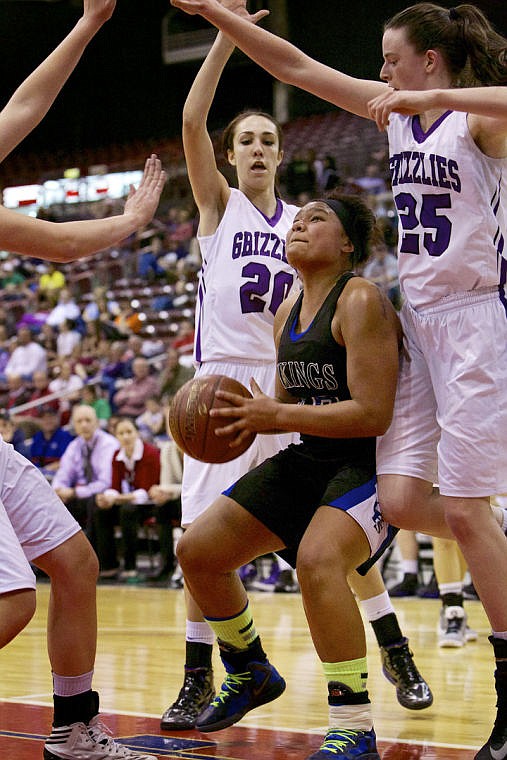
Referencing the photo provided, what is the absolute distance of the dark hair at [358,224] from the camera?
4086 mm

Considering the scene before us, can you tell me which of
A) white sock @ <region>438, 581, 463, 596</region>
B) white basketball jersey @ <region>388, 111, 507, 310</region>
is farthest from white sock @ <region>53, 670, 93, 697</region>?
white sock @ <region>438, 581, 463, 596</region>

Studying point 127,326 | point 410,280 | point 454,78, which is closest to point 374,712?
point 410,280

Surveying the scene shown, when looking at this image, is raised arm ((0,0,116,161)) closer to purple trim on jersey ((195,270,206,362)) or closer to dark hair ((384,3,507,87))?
dark hair ((384,3,507,87))

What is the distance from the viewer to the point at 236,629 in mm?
4113

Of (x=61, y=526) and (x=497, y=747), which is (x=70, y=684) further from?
(x=497, y=747)

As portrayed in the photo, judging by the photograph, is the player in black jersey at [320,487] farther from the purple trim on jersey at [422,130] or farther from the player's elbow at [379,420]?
the purple trim on jersey at [422,130]

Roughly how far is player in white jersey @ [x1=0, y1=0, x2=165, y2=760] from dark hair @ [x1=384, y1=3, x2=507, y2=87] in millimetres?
1062

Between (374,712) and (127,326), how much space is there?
11919mm

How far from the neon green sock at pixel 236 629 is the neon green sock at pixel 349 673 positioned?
0.62 metres

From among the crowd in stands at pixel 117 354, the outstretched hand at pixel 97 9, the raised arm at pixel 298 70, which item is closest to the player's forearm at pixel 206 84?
the raised arm at pixel 298 70

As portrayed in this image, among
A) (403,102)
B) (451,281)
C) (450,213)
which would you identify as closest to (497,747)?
(451,281)

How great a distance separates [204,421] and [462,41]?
1528 millimetres

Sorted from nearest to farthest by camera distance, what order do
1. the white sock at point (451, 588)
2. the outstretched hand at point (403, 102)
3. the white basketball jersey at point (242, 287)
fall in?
the outstretched hand at point (403, 102)
the white basketball jersey at point (242, 287)
the white sock at point (451, 588)

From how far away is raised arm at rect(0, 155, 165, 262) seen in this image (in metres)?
3.37
